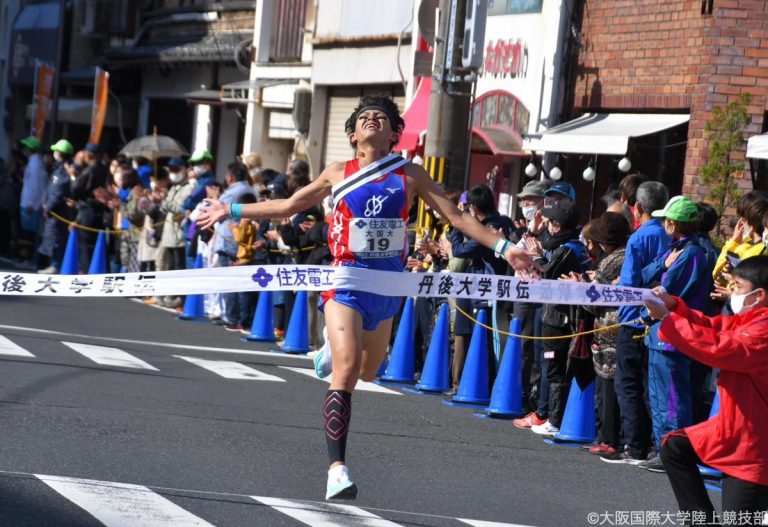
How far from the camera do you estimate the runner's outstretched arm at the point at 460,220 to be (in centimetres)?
757

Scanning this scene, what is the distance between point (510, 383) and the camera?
37.9ft

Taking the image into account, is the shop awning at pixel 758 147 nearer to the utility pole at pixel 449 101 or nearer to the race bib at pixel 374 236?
the utility pole at pixel 449 101

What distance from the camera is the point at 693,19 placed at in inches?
651

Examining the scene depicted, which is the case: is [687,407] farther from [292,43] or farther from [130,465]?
[292,43]

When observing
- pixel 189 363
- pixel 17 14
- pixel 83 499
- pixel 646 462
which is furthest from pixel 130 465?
pixel 17 14

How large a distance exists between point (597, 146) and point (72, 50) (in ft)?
84.0

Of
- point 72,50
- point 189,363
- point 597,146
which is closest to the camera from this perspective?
point 189,363

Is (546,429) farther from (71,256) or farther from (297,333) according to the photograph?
(71,256)

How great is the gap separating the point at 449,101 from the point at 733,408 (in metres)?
9.06

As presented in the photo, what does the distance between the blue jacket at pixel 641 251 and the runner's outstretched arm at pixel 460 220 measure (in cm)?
208

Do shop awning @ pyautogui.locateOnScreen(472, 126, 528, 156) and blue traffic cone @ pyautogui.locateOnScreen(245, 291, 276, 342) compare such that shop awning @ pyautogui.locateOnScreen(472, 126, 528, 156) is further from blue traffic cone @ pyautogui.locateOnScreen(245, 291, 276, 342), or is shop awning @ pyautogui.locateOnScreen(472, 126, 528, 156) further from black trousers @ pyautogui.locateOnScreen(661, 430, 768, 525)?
black trousers @ pyautogui.locateOnScreen(661, 430, 768, 525)

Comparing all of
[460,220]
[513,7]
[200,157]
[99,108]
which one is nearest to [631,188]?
[460,220]

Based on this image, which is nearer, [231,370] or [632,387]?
[632,387]

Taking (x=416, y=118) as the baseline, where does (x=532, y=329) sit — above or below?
below
